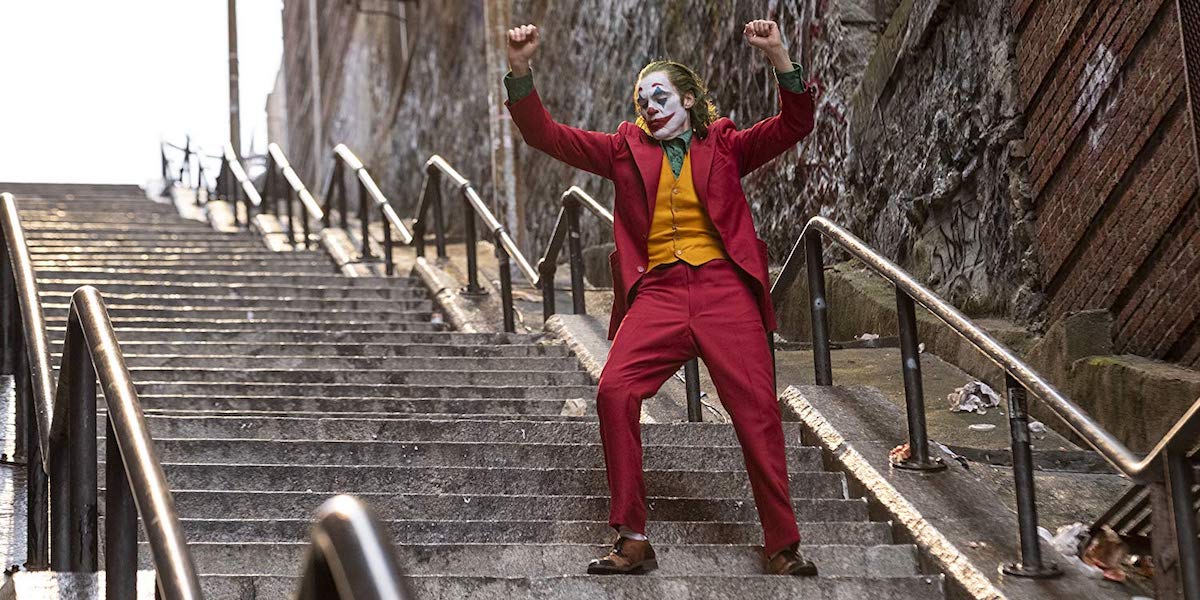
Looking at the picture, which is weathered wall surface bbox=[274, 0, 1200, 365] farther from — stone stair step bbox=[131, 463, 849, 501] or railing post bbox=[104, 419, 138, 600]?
railing post bbox=[104, 419, 138, 600]

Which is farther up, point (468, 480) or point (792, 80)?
point (792, 80)

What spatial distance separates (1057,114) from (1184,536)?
3400 mm

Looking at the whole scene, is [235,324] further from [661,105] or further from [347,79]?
[347,79]

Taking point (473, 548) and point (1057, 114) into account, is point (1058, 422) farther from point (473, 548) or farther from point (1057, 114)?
point (473, 548)

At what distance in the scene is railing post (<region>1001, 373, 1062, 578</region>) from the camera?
11.1 ft

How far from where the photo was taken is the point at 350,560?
1594 millimetres

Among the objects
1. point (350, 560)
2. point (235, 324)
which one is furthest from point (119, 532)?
point (235, 324)

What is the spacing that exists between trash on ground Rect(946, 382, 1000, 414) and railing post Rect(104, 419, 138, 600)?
3.79m

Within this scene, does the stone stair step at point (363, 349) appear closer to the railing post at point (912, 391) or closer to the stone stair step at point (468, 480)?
the stone stair step at point (468, 480)

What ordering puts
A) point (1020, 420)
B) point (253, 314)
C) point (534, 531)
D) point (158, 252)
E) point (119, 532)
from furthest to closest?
point (158, 252)
point (253, 314)
point (534, 531)
point (1020, 420)
point (119, 532)

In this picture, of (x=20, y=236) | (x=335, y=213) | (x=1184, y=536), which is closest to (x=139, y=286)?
(x=20, y=236)

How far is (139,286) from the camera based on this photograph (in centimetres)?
790

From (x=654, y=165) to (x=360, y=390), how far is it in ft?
7.76

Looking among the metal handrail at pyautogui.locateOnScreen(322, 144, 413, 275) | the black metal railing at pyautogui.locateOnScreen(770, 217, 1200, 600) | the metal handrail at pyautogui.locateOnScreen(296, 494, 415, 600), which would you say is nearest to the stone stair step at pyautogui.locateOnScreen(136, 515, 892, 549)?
the black metal railing at pyautogui.locateOnScreen(770, 217, 1200, 600)
